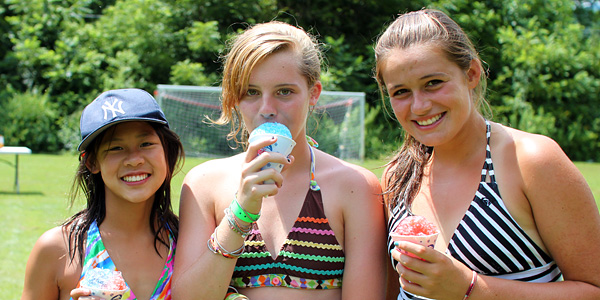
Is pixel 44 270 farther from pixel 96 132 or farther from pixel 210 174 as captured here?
pixel 210 174

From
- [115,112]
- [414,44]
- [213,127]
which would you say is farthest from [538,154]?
[213,127]

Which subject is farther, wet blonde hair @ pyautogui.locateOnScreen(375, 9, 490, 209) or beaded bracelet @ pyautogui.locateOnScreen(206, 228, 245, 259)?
wet blonde hair @ pyautogui.locateOnScreen(375, 9, 490, 209)

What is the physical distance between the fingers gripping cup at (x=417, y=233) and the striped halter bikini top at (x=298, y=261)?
48 centimetres

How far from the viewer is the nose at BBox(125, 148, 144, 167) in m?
2.98

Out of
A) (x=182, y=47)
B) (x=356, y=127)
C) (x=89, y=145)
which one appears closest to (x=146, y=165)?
(x=89, y=145)

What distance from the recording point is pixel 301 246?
2.79 m

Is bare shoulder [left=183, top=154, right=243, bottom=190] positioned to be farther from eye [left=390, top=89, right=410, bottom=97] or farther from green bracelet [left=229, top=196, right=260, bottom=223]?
eye [left=390, top=89, right=410, bottom=97]

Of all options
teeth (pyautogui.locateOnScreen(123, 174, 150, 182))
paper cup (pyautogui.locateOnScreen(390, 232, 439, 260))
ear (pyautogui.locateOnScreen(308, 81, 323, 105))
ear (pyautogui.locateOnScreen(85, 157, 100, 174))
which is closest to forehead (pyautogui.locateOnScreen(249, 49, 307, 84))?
ear (pyautogui.locateOnScreen(308, 81, 323, 105))

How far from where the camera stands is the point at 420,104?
8.81 ft

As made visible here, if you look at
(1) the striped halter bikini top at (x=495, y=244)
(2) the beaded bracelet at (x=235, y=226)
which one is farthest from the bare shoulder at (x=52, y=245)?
(1) the striped halter bikini top at (x=495, y=244)

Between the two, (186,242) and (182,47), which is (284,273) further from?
(182,47)

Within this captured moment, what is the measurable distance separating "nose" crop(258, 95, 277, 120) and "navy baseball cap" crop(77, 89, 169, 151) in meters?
0.67

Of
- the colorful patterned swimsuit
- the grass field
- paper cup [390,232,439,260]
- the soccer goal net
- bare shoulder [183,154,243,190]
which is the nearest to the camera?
paper cup [390,232,439,260]

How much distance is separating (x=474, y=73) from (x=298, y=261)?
4.50 ft
